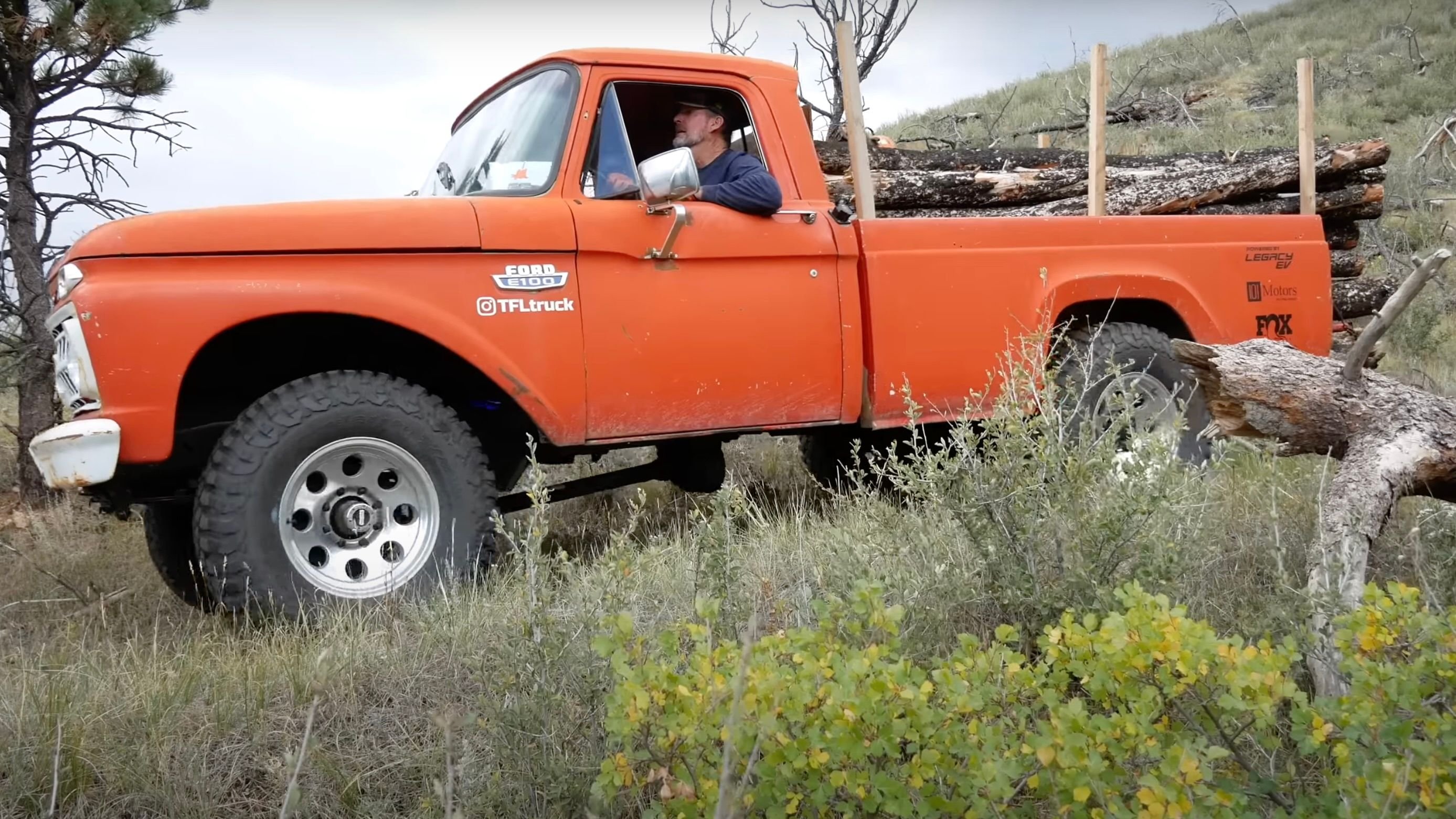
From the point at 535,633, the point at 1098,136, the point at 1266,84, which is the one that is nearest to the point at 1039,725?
the point at 535,633

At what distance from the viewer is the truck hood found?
3.33 metres

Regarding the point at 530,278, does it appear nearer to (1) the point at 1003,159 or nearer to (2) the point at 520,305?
(2) the point at 520,305

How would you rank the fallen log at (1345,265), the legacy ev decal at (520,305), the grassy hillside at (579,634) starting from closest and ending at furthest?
the grassy hillside at (579,634), the legacy ev decal at (520,305), the fallen log at (1345,265)

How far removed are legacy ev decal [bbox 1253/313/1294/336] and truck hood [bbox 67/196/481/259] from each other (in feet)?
13.2

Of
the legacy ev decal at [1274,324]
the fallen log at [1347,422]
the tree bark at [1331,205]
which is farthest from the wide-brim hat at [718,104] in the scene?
the tree bark at [1331,205]

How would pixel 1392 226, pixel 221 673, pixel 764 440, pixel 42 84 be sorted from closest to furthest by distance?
pixel 221 673, pixel 42 84, pixel 764 440, pixel 1392 226

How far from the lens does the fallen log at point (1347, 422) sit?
2941 millimetres

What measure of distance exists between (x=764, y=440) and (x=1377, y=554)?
14.3 feet

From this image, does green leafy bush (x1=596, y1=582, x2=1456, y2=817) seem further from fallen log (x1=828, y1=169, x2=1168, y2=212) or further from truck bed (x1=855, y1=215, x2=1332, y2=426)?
fallen log (x1=828, y1=169, x2=1168, y2=212)

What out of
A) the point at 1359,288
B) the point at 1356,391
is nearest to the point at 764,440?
the point at 1356,391

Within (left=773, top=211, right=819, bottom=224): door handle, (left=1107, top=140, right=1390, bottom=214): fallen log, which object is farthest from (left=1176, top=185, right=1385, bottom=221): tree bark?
(left=773, top=211, right=819, bottom=224): door handle

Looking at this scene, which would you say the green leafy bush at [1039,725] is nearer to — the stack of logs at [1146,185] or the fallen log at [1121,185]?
the stack of logs at [1146,185]

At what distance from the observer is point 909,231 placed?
4.47 metres

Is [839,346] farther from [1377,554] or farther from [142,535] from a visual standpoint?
[142,535]
